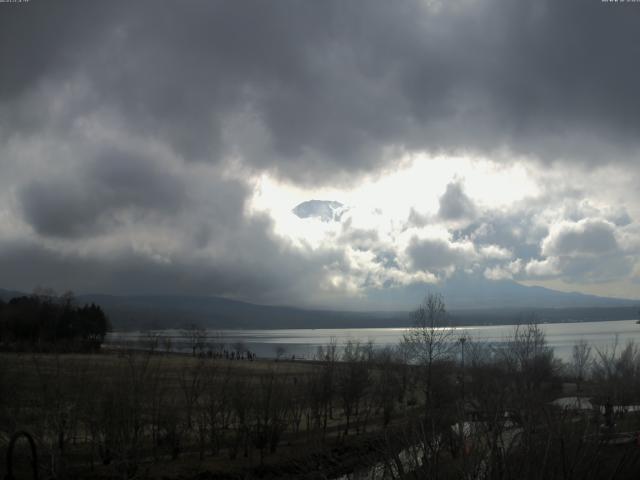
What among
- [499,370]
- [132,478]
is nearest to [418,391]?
[499,370]

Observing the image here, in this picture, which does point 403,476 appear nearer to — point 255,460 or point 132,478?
point 132,478

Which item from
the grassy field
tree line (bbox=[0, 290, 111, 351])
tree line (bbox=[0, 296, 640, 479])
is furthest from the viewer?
tree line (bbox=[0, 290, 111, 351])

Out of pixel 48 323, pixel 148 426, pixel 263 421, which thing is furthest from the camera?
pixel 48 323

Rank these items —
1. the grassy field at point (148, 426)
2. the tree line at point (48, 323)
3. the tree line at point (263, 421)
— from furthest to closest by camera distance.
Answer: the tree line at point (48, 323) < the grassy field at point (148, 426) < the tree line at point (263, 421)

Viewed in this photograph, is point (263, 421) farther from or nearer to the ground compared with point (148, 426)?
nearer to the ground

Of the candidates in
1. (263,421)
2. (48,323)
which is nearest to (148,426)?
(263,421)

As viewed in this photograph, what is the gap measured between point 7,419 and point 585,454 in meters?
30.0

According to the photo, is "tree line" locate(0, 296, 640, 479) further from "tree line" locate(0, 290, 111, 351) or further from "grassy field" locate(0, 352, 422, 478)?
"tree line" locate(0, 290, 111, 351)

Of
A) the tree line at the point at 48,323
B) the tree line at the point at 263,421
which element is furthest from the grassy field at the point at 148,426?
the tree line at the point at 48,323

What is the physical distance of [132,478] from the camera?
3138 cm

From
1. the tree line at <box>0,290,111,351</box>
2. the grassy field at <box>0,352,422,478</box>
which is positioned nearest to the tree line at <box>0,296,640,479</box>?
the grassy field at <box>0,352,422,478</box>

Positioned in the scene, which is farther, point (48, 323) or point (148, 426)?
point (48, 323)

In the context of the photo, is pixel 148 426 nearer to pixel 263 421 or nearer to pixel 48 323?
pixel 263 421

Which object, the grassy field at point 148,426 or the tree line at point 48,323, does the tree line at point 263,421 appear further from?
the tree line at point 48,323
